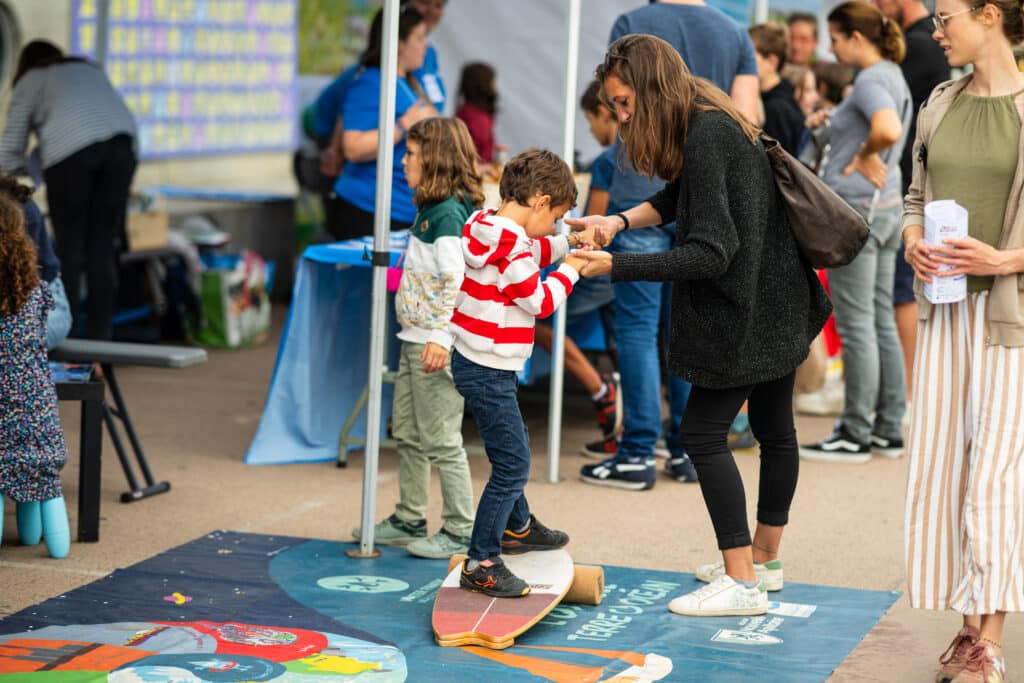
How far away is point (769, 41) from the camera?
6.88 meters

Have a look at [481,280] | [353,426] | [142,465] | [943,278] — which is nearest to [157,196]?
[353,426]

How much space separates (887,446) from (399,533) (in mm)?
2635

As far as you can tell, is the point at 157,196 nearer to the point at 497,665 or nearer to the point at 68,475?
the point at 68,475

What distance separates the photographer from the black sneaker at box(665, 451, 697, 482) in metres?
5.73

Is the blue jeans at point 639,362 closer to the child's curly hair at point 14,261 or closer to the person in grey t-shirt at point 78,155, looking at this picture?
the child's curly hair at point 14,261

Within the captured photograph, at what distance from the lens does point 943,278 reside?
3324 mm

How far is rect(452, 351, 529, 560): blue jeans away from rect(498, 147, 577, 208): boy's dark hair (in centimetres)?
49

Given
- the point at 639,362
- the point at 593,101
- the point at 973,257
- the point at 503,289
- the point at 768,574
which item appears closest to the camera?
the point at 973,257

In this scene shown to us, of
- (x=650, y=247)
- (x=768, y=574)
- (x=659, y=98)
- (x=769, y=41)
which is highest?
(x=769, y=41)

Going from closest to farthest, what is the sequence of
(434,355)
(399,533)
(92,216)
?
(434,355)
(399,533)
(92,216)

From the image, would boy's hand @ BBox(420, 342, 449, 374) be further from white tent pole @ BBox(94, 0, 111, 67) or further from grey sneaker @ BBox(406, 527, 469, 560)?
white tent pole @ BBox(94, 0, 111, 67)

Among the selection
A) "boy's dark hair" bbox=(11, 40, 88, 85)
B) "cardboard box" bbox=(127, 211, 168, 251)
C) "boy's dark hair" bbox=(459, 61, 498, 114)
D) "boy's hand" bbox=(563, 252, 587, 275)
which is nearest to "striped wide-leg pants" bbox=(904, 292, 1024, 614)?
"boy's hand" bbox=(563, 252, 587, 275)

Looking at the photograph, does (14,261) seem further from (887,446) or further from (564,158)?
(887,446)

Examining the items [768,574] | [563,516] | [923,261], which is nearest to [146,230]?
[563,516]
